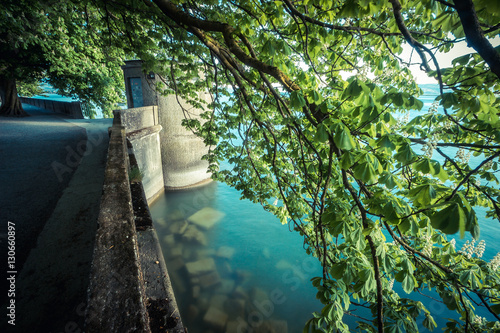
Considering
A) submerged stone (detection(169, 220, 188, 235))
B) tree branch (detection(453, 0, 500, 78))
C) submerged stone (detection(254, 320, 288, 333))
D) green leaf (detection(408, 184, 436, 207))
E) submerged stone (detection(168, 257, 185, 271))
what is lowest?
submerged stone (detection(254, 320, 288, 333))

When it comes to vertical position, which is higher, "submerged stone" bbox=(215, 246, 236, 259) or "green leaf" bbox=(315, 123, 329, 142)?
"green leaf" bbox=(315, 123, 329, 142)

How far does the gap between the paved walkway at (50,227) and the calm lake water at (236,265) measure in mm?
6989

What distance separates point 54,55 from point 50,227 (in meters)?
12.5

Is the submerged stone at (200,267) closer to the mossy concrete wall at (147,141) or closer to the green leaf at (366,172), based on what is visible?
the mossy concrete wall at (147,141)

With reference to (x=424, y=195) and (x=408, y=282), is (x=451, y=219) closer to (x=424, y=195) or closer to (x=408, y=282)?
(x=424, y=195)

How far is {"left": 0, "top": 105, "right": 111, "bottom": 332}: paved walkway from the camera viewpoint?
180cm

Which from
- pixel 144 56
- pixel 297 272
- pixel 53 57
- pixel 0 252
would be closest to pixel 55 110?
pixel 53 57

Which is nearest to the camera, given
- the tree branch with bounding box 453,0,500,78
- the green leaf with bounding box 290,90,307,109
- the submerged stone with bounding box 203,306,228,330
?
the tree branch with bounding box 453,0,500,78

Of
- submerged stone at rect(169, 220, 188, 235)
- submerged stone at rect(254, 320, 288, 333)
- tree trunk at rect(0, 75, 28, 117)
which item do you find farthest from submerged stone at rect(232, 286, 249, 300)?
tree trunk at rect(0, 75, 28, 117)

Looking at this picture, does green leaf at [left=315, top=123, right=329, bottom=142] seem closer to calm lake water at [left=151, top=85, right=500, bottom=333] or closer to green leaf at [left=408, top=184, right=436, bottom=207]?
green leaf at [left=408, top=184, right=436, bottom=207]

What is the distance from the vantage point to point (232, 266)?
432 inches

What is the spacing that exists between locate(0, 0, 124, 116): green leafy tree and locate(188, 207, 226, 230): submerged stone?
9965mm

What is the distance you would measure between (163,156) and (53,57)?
7197 millimetres

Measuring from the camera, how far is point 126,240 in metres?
1.66
